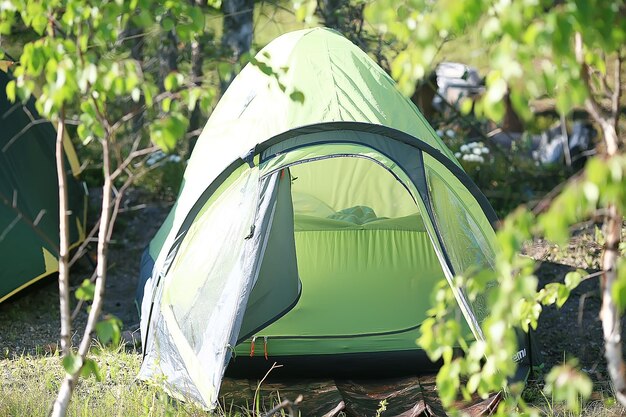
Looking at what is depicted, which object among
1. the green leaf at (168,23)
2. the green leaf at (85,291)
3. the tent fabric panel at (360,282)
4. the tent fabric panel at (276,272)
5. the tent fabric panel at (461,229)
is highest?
the green leaf at (168,23)

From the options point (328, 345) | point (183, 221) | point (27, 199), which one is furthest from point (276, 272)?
point (27, 199)

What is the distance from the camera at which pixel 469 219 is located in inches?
167

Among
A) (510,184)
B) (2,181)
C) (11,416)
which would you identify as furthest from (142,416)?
(510,184)

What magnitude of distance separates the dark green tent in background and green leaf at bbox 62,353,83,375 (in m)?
2.58

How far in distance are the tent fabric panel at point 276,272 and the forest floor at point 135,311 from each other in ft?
2.28

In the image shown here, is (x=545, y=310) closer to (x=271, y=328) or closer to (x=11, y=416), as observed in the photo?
(x=271, y=328)

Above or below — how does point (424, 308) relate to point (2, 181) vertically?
below

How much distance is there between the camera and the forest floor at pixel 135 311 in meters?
4.70

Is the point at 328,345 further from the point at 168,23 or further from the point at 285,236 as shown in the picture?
the point at 168,23

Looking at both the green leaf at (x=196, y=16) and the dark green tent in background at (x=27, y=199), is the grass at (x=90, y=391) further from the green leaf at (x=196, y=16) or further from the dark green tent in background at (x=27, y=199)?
the green leaf at (x=196, y=16)

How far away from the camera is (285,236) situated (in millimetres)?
4535

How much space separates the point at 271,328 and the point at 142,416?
112 centimetres

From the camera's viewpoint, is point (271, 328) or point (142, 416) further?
point (271, 328)

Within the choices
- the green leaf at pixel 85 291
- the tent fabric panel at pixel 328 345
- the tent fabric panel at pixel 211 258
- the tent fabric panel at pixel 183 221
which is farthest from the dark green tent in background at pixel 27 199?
the green leaf at pixel 85 291
